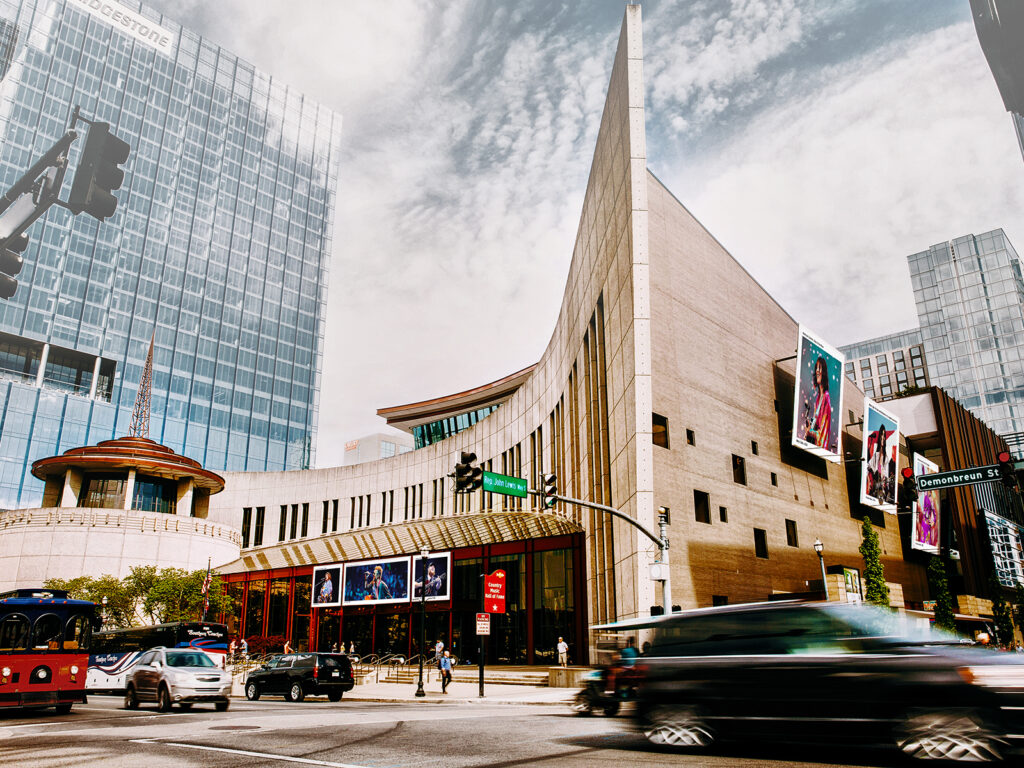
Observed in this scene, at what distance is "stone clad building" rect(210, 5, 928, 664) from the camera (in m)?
29.9

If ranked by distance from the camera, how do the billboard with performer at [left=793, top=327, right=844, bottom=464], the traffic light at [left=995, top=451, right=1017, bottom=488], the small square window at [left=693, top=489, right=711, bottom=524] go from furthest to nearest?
the billboard with performer at [left=793, top=327, right=844, bottom=464] < the small square window at [left=693, top=489, right=711, bottom=524] < the traffic light at [left=995, top=451, right=1017, bottom=488]

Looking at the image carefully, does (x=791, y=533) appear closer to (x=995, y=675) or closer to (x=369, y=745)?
(x=369, y=745)

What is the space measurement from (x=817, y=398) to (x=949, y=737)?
1415 inches

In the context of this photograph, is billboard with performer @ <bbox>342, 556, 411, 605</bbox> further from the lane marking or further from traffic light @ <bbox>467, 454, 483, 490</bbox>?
the lane marking

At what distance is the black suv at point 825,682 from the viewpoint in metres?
7.48

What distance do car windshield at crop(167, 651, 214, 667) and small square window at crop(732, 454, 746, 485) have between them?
24.0m

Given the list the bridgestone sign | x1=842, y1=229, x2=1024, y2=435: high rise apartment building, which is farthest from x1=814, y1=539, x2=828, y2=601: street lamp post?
the bridgestone sign

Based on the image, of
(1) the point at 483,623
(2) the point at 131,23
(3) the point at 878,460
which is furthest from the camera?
(2) the point at 131,23

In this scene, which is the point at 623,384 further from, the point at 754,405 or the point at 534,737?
the point at 534,737

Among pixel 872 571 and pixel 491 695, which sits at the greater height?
pixel 872 571

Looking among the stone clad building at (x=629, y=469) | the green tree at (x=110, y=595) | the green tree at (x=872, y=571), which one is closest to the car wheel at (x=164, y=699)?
the stone clad building at (x=629, y=469)

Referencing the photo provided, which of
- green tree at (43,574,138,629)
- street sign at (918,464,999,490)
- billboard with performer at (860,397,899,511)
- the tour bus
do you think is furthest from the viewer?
billboard with performer at (860,397,899,511)

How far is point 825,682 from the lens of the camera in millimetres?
8406

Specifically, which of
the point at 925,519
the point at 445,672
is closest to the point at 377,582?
the point at 445,672
